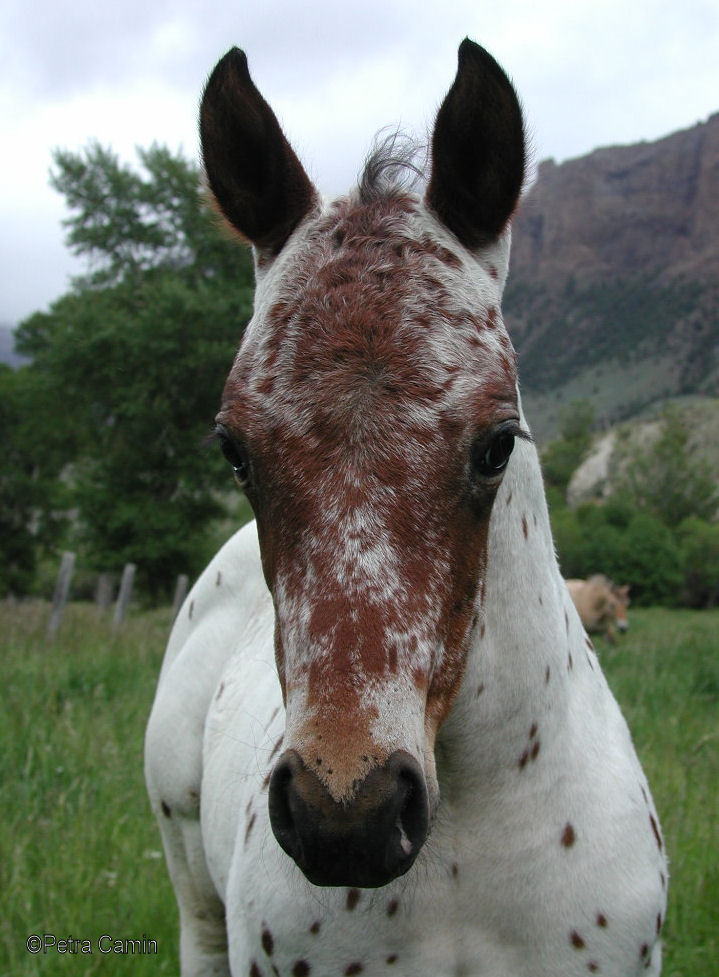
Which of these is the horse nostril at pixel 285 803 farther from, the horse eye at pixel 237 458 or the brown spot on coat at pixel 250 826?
the brown spot on coat at pixel 250 826

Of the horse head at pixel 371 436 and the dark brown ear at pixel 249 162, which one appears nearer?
the horse head at pixel 371 436

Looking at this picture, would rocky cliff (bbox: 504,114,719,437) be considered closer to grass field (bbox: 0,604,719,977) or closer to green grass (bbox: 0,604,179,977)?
grass field (bbox: 0,604,719,977)

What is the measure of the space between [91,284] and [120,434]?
515 centimetres

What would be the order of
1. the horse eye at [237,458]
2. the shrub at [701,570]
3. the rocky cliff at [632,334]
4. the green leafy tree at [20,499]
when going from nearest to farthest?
1. the horse eye at [237,458]
2. the green leafy tree at [20,499]
3. the shrub at [701,570]
4. the rocky cliff at [632,334]

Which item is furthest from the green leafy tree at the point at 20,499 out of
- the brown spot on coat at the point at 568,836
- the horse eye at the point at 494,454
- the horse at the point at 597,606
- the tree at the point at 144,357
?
the horse eye at the point at 494,454

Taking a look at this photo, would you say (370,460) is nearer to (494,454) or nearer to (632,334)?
(494,454)

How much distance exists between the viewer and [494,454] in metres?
1.62

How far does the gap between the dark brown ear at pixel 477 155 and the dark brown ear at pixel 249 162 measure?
334 mm

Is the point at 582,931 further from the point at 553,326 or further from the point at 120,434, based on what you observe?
the point at 553,326

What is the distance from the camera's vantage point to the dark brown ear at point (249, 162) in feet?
6.28

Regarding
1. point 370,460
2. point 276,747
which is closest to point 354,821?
point 370,460

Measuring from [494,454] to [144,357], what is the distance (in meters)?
20.7

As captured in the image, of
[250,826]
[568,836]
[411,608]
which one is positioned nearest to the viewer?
[411,608]

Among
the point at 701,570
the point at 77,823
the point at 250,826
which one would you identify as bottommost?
the point at 77,823
